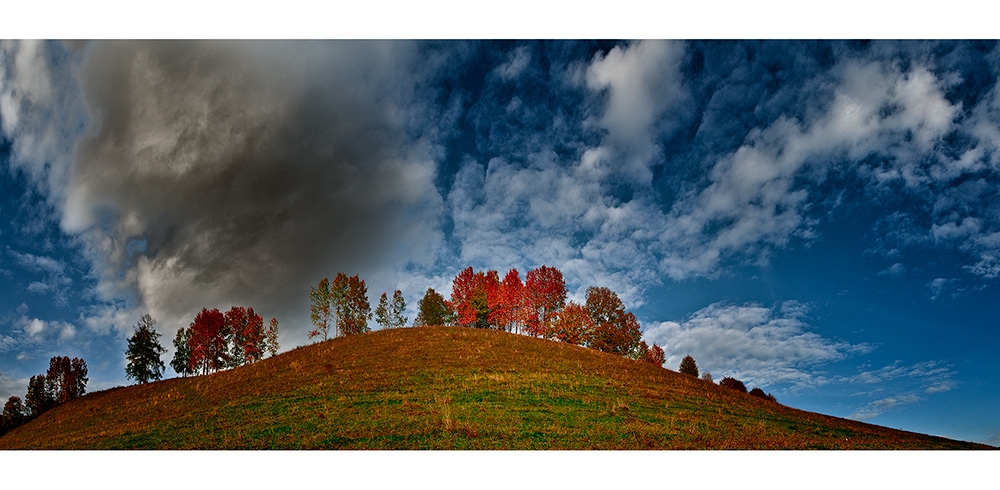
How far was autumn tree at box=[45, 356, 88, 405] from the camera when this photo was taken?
4322 cm

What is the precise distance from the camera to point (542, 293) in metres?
54.6

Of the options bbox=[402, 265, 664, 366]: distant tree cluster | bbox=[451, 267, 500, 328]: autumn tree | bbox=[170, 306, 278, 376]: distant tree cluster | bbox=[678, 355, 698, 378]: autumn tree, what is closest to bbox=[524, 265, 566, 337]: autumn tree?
bbox=[402, 265, 664, 366]: distant tree cluster

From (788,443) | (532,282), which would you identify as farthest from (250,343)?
(788,443)

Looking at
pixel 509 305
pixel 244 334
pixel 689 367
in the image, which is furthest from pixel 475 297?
pixel 244 334

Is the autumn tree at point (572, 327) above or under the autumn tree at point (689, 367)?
above

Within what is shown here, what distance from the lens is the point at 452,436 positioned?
504 inches

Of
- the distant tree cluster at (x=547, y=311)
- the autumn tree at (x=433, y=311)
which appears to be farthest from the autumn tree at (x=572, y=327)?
the autumn tree at (x=433, y=311)

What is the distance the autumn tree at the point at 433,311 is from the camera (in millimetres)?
70812

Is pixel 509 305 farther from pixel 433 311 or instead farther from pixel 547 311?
pixel 433 311

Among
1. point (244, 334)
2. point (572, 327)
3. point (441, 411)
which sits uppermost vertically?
point (244, 334)

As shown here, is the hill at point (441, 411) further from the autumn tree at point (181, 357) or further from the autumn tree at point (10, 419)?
the autumn tree at point (181, 357)

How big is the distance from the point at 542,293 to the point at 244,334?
150 ft

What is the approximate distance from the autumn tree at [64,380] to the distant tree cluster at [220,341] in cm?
1422

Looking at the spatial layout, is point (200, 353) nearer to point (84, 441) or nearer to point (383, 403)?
point (84, 441)
